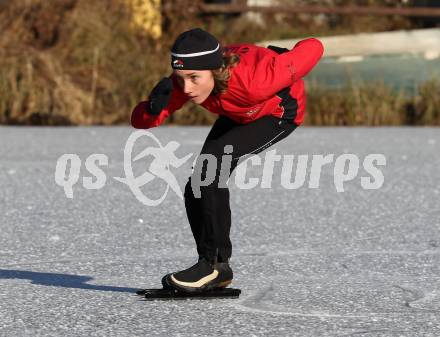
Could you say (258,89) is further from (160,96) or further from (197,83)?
(160,96)

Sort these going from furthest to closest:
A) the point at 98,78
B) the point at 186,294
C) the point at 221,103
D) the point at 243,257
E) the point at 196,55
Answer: the point at 98,78
the point at 243,257
the point at 186,294
the point at 221,103
the point at 196,55

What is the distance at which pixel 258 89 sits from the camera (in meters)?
5.82

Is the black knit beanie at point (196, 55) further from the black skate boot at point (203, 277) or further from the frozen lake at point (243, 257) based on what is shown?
the frozen lake at point (243, 257)

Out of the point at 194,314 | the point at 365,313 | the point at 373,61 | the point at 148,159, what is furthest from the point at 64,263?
the point at 373,61

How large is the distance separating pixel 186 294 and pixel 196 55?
111 centimetres

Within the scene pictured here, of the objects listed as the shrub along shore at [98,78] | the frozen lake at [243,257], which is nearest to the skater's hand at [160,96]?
the frozen lake at [243,257]

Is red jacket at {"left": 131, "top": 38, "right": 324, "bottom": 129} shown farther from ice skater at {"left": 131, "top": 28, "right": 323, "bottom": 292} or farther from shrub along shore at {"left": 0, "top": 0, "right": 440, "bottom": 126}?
shrub along shore at {"left": 0, "top": 0, "right": 440, "bottom": 126}

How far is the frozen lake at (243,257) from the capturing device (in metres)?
5.57

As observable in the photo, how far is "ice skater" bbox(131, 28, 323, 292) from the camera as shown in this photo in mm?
5824

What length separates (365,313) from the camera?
5738 mm

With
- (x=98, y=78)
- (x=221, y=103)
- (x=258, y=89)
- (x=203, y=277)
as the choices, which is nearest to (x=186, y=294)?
(x=203, y=277)

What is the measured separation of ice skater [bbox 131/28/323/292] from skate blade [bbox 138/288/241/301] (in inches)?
1.0

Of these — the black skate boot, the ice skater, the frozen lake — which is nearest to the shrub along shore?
the frozen lake

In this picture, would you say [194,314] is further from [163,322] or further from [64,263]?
[64,263]
